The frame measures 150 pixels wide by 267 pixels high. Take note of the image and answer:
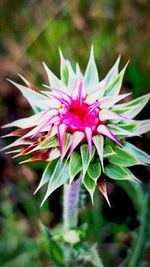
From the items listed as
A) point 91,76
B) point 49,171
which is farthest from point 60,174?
point 91,76

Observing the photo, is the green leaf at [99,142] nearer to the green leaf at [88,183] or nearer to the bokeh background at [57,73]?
the green leaf at [88,183]

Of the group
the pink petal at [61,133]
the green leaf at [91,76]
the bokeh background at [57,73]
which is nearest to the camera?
the pink petal at [61,133]

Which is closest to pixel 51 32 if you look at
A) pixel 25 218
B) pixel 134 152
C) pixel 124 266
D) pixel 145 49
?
pixel 145 49

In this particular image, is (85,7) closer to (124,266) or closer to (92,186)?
(124,266)

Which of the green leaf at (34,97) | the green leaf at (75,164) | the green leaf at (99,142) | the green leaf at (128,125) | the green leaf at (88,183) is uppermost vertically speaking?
the green leaf at (34,97)

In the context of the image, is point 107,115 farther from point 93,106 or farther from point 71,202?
point 71,202

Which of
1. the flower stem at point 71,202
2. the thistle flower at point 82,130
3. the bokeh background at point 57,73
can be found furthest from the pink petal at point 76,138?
the bokeh background at point 57,73

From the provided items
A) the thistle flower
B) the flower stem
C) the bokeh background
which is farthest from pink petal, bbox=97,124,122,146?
the bokeh background
